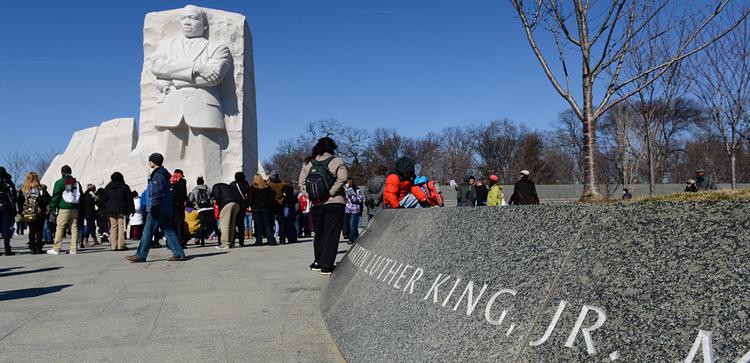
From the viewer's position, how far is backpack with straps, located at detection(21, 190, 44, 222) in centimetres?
1116

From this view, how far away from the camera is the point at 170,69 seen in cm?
1784

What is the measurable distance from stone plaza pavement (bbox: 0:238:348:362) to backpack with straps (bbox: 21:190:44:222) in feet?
7.89

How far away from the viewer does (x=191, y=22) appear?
18.2 m

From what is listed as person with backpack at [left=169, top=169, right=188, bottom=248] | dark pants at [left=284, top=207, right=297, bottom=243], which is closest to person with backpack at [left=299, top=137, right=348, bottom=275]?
person with backpack at [left=169, top=169, right=188, bottom=248]

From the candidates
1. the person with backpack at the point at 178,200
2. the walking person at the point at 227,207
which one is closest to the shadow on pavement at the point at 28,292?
the person with backpack at the point at 178,200

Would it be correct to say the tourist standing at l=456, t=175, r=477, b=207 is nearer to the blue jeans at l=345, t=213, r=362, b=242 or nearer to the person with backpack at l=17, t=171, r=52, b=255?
the blue jeans at l=345, t=213, r=362, b=242

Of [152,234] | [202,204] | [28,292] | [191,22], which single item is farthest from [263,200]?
[191,22]

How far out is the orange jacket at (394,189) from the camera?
7324mm

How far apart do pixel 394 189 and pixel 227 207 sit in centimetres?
567

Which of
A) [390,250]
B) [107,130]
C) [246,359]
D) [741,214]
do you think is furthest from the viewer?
[107,130]

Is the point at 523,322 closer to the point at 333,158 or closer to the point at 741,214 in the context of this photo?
the point at 741,214

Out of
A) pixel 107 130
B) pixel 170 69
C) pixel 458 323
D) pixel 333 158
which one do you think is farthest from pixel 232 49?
pixel 458 323

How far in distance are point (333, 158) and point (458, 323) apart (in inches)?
180

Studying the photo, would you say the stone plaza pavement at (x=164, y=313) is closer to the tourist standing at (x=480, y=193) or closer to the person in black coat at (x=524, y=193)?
the person in black coat at (x=524, y=193)
